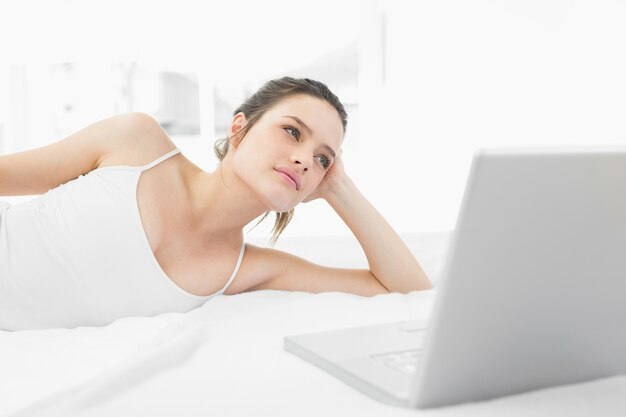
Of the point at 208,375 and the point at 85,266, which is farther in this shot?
the point at 85,266

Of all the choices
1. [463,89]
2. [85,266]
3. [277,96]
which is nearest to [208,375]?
[85,266]

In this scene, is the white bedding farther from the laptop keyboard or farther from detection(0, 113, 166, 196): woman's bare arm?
detection(0, 113, 166, 196): woman's bare arm

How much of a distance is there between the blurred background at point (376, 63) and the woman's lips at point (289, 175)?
250cm

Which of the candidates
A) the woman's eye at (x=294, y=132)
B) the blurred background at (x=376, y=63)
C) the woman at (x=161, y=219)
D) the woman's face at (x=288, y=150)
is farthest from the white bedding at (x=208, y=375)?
the blurred background at (x=376, y=63)

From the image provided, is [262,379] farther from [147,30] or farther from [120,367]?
[147,30]

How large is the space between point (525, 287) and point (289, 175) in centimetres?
89

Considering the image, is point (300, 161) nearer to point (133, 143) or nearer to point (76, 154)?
point (133, 143)

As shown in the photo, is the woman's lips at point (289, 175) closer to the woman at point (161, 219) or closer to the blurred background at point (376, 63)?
the woman at point (161, 219)

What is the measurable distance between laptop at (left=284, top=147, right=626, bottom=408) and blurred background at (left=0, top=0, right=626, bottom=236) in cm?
323

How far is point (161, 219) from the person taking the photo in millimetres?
1554

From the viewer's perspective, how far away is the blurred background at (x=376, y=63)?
4152 millimetres

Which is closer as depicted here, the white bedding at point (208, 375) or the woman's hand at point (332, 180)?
the white bedding at point (208, 375)

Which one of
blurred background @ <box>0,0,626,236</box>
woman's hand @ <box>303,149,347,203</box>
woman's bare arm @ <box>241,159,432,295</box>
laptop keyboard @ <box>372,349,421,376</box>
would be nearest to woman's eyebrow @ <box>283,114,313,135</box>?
woman's hand @ <box>303,149,347,203</box>

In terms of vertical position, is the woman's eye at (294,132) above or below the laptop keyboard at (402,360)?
above
